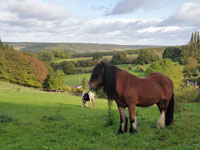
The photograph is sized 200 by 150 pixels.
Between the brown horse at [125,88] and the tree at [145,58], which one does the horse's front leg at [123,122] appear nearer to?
the brown horse at [125,88]

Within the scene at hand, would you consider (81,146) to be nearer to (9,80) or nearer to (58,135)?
(58,135)

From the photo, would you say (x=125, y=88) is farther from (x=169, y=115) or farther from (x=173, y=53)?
(x=173, y=53)

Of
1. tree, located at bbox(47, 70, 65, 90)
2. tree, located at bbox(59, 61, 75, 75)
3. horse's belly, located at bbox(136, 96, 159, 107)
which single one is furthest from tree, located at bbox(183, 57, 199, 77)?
horse's belly, located at bbox(136, 96, 159, 107)

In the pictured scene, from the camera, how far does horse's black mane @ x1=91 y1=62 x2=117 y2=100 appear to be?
21.0 feet

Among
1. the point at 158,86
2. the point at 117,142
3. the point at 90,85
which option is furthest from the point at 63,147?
the point at 158,86

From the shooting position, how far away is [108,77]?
6418 millimetres

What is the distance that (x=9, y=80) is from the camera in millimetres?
63531

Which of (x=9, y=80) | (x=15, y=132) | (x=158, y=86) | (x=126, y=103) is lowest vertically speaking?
(x=9, y=80)

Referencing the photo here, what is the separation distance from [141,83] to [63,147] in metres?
3.27

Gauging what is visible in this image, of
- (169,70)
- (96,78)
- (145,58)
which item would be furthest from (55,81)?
(96,78)

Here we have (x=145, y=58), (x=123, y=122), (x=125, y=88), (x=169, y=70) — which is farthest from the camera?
(x=145, y=58)

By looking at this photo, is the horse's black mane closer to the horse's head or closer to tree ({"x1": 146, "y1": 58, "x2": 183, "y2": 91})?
the horse's head

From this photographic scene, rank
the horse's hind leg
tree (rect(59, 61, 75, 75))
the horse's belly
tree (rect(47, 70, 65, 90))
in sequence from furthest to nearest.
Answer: tree (rect(59, 61, 75, 75)) < tree (rect(47, 70, 65, 90)) < the horse's hind leg < the horse's belly

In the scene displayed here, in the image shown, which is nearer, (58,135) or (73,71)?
(58,135)
